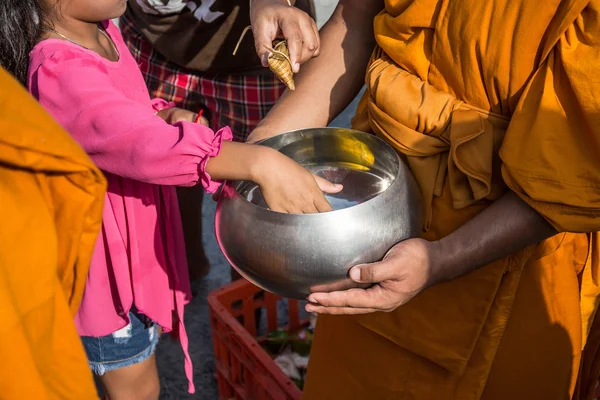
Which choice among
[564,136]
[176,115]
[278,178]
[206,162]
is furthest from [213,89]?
[564,136]

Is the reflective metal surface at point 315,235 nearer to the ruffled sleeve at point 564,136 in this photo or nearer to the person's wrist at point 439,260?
the person's wrist at point 439,260

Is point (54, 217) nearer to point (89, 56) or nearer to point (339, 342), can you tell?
point (89, 56)

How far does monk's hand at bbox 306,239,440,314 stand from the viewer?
1.19 metres

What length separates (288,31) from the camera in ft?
4.78

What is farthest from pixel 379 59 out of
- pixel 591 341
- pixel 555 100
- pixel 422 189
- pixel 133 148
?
pixel 591 341

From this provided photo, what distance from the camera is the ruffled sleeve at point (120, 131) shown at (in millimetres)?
1351

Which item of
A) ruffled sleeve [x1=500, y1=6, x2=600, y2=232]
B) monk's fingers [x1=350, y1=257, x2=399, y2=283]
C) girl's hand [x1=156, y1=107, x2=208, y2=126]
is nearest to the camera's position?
ruffled sleeve [x1=500, y1=6, x2=600, y2=232]

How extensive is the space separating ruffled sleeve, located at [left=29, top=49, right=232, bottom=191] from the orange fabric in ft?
1.81

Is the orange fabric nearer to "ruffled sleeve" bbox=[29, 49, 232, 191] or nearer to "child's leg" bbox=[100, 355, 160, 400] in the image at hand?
"ruffled sleeve" bbox=[29, 49, 232, 191]

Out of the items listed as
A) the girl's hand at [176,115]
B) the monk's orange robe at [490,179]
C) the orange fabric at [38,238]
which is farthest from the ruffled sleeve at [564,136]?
the girl's hand at [176,115]

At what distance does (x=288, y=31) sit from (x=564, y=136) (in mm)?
656

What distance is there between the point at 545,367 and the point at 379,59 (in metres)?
0.79

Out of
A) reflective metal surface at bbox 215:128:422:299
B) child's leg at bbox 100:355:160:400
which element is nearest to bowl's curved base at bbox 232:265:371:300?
reflective metal surface at bbox 215:128:422:299

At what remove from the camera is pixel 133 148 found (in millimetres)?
1365
